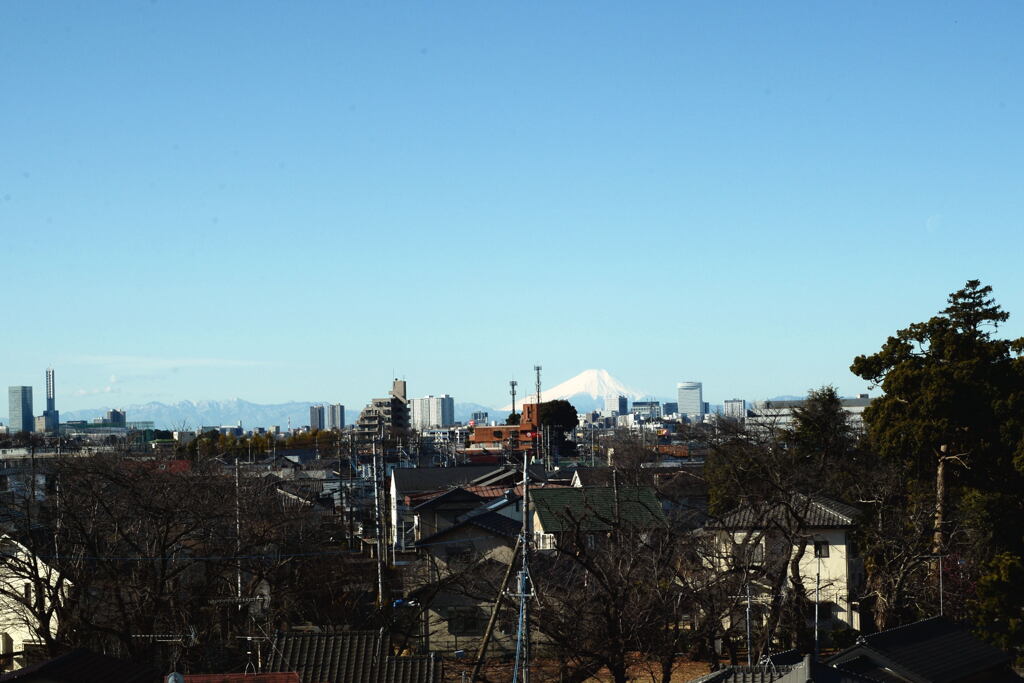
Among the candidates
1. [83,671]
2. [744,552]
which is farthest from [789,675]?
[744,552]

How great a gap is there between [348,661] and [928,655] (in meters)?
9.63

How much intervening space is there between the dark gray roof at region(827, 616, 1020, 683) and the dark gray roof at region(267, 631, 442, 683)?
6.26 metres

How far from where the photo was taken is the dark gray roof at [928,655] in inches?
655

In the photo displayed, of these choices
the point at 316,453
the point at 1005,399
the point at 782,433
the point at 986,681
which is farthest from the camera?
the point at 316,453

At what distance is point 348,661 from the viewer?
1545 centimetres

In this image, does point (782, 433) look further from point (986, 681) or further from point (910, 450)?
point (986, 681)

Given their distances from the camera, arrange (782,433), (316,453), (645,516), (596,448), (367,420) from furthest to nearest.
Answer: (367,420), (316,453), (596,448), (782,433), (645,516)

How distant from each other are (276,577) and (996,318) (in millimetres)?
18401

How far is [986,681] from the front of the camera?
18.8 meters

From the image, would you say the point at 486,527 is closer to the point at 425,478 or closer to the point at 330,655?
the point at 330,655

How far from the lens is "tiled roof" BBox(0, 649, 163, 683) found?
12373 mm

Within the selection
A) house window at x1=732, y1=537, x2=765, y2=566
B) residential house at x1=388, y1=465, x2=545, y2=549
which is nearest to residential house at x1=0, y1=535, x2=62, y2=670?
house window at x1=732, y1=537, x2=765, y2=566

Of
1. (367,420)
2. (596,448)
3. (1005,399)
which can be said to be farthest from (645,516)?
(367,420)

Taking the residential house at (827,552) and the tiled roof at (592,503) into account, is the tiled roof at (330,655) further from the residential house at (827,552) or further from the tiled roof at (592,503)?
the tiled roof at (592,503)
